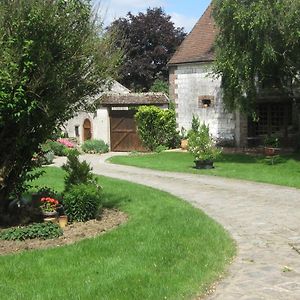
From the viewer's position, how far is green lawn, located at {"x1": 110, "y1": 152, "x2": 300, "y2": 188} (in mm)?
15760

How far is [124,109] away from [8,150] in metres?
20.6

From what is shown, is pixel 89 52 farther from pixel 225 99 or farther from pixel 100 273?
pixel 225 99

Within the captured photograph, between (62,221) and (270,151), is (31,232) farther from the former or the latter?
(270,151)

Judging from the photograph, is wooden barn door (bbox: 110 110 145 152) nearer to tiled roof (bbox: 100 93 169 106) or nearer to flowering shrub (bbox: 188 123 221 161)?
tiled roof (bbox: 100 93 169 106)

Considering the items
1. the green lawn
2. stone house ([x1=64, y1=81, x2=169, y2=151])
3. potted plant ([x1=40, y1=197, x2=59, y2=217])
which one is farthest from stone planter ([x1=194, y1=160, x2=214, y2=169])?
stone house ([x1=64, y1=81, x2=169, y2=151])

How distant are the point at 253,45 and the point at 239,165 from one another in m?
4.48

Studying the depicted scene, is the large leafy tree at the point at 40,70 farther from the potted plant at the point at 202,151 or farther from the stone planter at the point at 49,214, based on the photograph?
the potted plant at the point at 202,151

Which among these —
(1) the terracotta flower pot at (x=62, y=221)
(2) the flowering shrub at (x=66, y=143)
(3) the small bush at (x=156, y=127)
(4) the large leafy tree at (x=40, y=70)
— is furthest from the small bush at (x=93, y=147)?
(1) the terracotta flower pot at (x=62, y=221)

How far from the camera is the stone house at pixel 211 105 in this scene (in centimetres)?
2517

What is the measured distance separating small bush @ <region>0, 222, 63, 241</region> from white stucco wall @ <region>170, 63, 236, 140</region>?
18.5 metres

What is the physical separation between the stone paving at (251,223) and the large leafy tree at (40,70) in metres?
3.70

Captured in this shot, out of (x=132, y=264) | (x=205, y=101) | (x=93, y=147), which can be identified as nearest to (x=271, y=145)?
(x=205, y=101)

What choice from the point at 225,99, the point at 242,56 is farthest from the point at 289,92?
the point at 242,56

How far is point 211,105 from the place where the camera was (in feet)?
86.6
